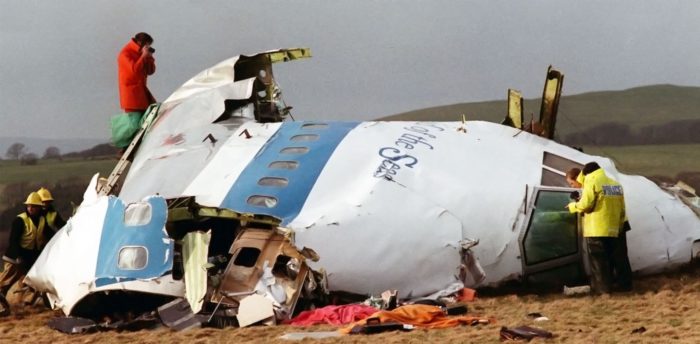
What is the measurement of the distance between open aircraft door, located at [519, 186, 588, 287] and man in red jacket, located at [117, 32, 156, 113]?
6.10 m

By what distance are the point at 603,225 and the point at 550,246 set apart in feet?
2.30

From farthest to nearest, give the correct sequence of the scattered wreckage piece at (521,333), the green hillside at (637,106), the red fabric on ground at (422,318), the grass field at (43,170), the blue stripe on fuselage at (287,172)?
the green hillside at (637,106), the grass field at (43,170), the blue stripe on fuselage at (287,172), the red fabric on ground at (422,318), the scattered wreckage piece at (521,333)

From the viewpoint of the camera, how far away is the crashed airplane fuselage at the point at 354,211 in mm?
12398

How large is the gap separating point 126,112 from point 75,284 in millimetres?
4277

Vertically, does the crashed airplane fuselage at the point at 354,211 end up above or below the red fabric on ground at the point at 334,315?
above

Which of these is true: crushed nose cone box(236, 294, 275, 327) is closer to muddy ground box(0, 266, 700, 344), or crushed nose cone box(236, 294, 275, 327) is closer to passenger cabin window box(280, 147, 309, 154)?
muddy ground box(0, 266, 700, 344)

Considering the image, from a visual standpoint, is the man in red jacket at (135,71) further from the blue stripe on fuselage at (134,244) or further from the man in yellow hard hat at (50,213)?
the blue stripe on fuselage at (134,244)

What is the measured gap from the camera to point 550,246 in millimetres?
13250

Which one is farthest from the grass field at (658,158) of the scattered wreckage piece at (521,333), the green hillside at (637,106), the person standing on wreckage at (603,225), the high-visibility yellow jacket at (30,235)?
the scattered wreckage piece at (521,333)

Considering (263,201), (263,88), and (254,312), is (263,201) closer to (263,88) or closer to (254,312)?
(254,312)

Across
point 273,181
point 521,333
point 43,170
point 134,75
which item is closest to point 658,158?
point 43,170

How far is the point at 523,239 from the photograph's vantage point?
1315 cm

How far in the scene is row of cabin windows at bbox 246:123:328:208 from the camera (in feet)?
42.3

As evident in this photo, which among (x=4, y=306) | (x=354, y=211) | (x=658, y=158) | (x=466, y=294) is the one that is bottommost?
(x=658, y=158)
